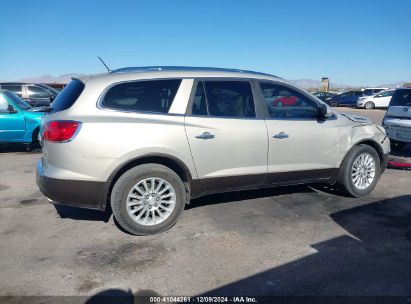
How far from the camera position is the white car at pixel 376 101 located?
29250 mm

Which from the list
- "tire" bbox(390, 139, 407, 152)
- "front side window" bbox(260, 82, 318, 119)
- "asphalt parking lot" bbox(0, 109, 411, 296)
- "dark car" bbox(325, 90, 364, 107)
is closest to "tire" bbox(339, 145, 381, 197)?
"asphalt parking lot" bbox(0, 109, 411, 296)

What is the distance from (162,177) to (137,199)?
0.36 m

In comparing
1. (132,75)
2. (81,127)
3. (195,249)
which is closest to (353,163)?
(195,249)

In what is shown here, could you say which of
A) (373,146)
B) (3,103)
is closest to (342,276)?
(373,146)

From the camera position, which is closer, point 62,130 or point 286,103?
point 62,130

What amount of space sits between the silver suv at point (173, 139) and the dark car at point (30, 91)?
35.9ft

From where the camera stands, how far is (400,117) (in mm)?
8461

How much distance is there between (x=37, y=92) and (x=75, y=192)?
11910mm

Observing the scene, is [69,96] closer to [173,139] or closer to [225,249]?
[173,139]

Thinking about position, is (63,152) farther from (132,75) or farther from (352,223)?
(352,223)

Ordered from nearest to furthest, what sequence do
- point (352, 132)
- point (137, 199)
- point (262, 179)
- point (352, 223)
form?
point (137, 199) < point (352, 223) < point (262, 179) < point (352, 132)

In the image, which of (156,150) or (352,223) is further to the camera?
(352,223)

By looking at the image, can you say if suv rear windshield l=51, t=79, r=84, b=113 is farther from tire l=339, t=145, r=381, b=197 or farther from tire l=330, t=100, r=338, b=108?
tire l=330, t=100, r=338, b=108

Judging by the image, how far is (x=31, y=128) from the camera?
30.6ft
